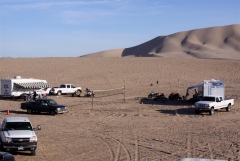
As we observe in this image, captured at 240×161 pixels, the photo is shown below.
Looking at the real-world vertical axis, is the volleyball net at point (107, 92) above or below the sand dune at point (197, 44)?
below

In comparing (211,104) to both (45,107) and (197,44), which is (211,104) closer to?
(45,107)

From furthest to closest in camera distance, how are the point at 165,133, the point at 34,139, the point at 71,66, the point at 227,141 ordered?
the point at 71,66, the point at 165,133, the point at 227,141, the point at 34,139

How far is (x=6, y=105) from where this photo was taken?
36.1 m

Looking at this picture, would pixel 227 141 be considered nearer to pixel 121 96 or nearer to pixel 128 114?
pixel 128 114

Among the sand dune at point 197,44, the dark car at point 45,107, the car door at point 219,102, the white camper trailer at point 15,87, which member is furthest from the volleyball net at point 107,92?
the sand dune at point 197,44

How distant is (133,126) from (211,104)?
8012 millimetres

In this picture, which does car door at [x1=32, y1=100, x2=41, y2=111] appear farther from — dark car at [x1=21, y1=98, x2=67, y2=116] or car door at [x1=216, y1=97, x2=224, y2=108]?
car door at [x1=216, y1=97, x2=224, y2=108]

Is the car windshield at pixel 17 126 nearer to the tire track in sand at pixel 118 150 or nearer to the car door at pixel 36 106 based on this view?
the tire track in sand at pixel 118 150

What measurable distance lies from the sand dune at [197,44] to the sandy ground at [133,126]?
86.9 m

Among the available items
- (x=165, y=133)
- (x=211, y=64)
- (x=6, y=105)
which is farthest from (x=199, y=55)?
(x=165, y=133)

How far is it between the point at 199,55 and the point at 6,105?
10638 centimetres

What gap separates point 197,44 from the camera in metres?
165

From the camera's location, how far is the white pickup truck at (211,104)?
3014cm

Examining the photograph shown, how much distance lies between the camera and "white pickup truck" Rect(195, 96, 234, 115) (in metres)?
30.1
